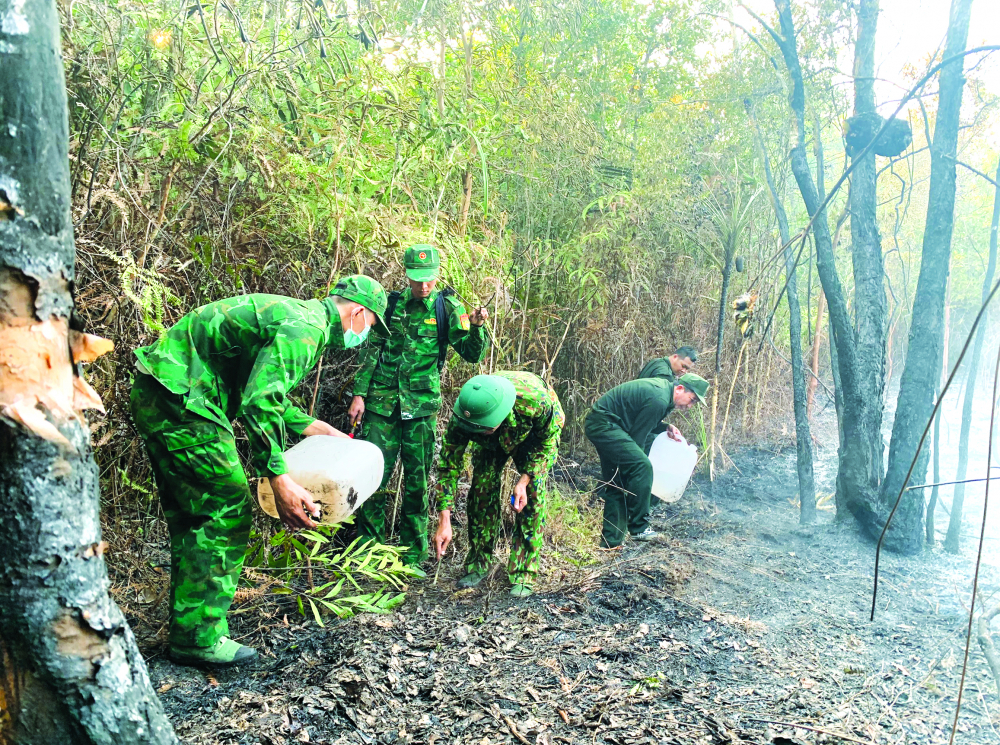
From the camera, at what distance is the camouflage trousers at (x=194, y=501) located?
2455 millimetres

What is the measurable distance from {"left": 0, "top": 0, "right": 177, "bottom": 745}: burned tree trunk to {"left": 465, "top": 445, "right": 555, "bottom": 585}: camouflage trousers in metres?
2.25

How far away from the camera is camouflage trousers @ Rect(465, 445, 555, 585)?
3.68m

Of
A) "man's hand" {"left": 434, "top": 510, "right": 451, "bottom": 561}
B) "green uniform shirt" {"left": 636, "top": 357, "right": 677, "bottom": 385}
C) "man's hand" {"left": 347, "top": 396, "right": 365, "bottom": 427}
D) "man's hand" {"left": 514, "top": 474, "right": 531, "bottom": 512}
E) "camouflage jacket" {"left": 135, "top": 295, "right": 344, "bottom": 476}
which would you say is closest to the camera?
"camouflage jacket" {"left": 135, "top": 295, "right": 344, "bottom": 476}

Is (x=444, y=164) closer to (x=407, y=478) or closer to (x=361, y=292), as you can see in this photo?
(x=361, y=292)

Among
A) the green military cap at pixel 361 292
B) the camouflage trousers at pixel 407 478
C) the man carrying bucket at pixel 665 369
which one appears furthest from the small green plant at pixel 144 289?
the man carrying bucket at pixel 665 369

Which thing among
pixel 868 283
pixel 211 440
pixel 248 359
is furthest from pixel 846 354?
pixel 211 440

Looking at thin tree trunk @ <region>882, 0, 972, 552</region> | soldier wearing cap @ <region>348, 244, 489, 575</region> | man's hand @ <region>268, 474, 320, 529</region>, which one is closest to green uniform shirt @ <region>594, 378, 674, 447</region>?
soldier wearing cap @ <region>348, 244, 489, 575</region>

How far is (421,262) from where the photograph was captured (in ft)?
11.8

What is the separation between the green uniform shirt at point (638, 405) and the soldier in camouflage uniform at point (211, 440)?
116 inches

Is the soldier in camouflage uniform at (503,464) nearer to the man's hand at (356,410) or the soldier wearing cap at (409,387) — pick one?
the soldier wearing cap at (409,387)

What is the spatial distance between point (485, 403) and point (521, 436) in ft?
1.53

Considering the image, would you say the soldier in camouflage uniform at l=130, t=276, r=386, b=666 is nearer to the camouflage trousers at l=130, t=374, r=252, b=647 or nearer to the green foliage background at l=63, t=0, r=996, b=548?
the camouflage trousers at l=130, t=374, r=252, b=647

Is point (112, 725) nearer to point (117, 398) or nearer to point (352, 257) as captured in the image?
point (117, 398)

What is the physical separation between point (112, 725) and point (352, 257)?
99.1 inches
